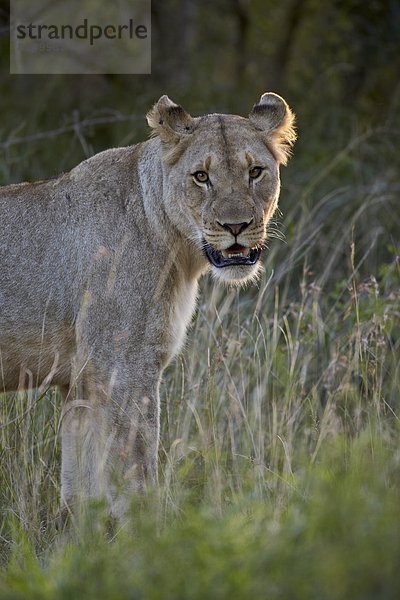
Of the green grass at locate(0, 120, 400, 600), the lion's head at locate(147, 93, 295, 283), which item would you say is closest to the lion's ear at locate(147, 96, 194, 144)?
the lion's head at locate(147, 93, 295, 283)

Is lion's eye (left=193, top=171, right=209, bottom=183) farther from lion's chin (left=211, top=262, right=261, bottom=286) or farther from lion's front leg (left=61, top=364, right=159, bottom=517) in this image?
lion's front leg (left=61, top=364, right=159, bottom=517)

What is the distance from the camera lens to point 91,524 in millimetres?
3803

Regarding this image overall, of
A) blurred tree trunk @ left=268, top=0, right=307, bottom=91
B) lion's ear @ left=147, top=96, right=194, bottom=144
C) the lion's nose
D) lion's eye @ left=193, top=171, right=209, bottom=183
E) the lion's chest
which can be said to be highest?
blurred tree trunk @ left=268, top=0, right=307, bottom=91

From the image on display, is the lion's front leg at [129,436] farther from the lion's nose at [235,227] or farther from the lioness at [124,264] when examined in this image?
the lion's nose at [235,227]

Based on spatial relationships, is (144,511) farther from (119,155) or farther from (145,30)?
(145,30)

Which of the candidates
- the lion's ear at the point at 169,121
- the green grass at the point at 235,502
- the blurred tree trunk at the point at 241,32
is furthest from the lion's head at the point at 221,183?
the blurred tree trunk at the point at 241,32

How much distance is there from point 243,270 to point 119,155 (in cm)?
89

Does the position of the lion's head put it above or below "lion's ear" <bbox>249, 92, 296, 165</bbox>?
below

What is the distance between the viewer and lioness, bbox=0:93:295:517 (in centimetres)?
461

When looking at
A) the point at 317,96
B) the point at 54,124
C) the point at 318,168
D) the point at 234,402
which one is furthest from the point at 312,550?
the point at 317,96

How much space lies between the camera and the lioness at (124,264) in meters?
4.61

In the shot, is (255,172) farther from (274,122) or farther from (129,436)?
(129,436)

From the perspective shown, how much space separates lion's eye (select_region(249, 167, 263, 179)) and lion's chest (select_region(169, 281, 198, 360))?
0.58m

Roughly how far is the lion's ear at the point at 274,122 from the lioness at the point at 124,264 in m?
0.01
